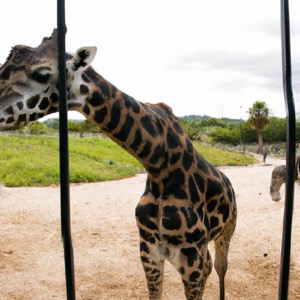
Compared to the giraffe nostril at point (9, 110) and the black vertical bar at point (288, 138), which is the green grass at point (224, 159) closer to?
the giraffe nostril at point (9, 110)

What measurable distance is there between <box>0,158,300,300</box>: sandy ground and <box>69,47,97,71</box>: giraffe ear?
1987 mm

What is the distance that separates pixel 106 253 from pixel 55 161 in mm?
6354

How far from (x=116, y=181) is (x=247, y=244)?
18.1ft

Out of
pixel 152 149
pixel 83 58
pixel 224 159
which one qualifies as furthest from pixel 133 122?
pixel 224 159

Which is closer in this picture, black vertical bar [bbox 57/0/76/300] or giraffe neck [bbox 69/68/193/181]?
black vertical bar [bbox 57/0/76/300]

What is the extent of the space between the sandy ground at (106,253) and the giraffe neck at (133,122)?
1.51 m

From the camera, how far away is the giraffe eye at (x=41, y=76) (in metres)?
1.17

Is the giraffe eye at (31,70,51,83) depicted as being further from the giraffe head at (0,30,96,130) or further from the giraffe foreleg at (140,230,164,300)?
the giraffe foreleg at (140,230,164,300)

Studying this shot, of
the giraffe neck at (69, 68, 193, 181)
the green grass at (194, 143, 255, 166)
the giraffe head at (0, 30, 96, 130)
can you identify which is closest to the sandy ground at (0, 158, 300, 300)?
the giraffe neck at (69, 68, 193, 181)

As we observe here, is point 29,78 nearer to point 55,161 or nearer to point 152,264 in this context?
point 152,264

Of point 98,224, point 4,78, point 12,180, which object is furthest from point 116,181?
point 4,78

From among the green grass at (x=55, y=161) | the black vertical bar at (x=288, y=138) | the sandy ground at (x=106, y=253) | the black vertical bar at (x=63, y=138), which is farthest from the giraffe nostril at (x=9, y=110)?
the green grass at (x=55, y=161)

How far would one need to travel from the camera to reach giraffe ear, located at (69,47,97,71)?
3.69 ft

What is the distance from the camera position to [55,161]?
9.64 metres
